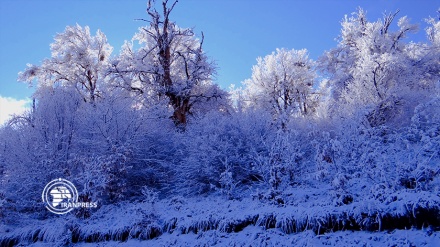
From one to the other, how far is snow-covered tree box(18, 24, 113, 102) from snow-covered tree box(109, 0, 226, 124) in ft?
10.5

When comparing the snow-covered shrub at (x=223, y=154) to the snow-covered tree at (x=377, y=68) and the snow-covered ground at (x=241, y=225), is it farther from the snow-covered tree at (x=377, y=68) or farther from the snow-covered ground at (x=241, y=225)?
the snow-covered tree at (x=377, y=68)

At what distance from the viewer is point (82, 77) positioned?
21.5 meters

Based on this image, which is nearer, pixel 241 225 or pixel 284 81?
pixel 241 225

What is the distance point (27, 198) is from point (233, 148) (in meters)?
6.62

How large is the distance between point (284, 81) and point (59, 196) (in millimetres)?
18768

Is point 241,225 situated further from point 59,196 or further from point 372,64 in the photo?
point 372,64

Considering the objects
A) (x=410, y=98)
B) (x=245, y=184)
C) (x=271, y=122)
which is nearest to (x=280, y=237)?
(x=245, y=184)

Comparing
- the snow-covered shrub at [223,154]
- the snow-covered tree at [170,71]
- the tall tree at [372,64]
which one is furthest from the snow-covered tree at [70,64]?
the tall tree at [372,64]
